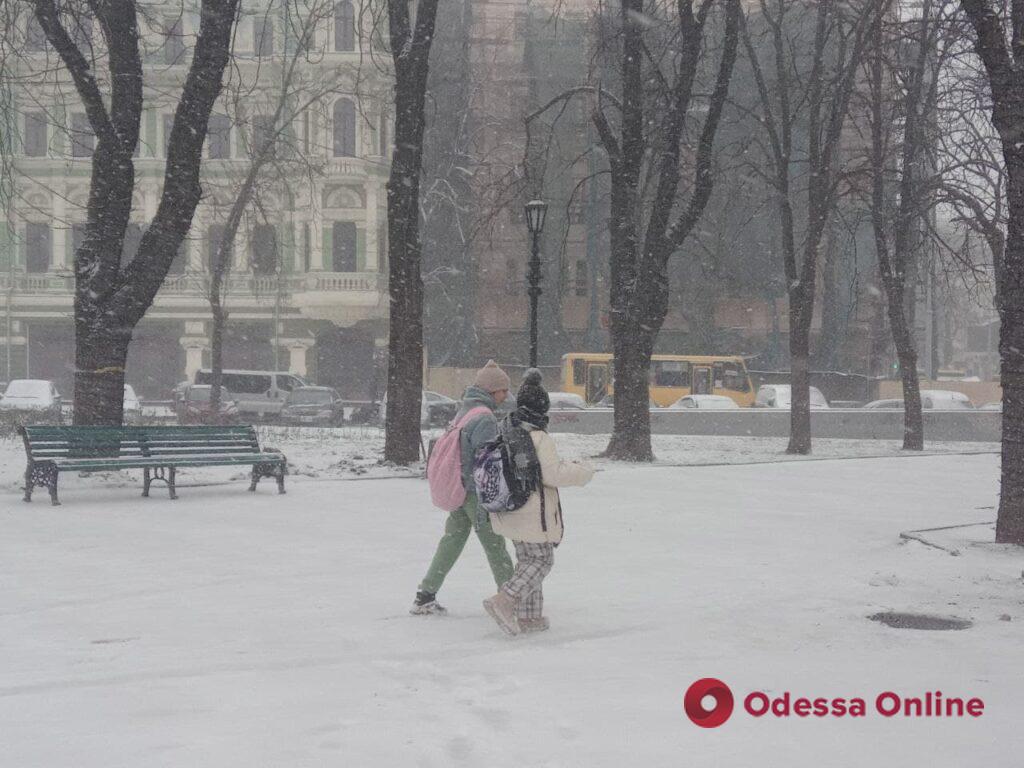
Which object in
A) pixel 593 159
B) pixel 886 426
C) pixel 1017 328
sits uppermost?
pixel 593 159

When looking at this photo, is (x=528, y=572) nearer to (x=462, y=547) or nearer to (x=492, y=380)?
(x=462, y=547)

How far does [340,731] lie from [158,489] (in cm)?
1080

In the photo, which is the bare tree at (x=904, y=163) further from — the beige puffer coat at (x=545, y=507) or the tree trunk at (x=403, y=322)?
the beige puffer coat at (x=545, y=507)

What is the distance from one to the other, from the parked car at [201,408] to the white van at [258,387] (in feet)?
3.21

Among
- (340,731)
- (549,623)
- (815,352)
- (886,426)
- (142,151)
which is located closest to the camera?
(340,731)

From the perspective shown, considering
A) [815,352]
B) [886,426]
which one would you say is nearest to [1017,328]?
[886,426]

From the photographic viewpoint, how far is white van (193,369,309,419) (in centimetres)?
4516

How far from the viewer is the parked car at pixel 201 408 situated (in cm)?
3245

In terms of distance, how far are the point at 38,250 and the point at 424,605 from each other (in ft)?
159

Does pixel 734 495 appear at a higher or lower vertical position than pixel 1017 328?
lower

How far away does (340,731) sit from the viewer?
17.7ft

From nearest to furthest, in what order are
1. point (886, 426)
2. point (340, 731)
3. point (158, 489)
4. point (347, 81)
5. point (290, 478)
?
point (340, 731), point (158, 489), point (290, 478), point (886, 426), point (347, 81)

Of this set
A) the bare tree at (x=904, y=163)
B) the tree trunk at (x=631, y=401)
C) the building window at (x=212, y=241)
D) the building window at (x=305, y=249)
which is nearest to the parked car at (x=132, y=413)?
the building window at (x=212, y=241)

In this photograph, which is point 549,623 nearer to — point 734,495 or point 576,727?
point 576,727
